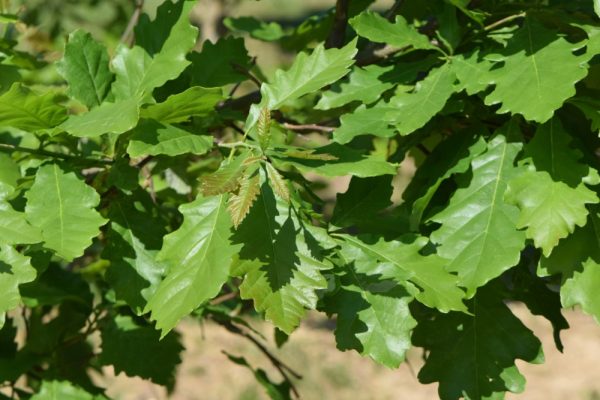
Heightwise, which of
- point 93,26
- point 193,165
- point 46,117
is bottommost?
point 93,26

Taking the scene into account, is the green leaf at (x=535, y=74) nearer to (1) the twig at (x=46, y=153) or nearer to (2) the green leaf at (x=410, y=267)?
(2) the green leaf at (x=410, y=267)

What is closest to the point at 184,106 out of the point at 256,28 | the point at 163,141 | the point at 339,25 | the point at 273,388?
the point at 163,141

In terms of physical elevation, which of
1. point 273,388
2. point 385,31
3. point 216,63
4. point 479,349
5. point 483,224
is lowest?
point 273,388

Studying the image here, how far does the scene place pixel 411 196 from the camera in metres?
1.77

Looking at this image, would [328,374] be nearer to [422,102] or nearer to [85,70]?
[85,70]

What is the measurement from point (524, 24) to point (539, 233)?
0.42 meters

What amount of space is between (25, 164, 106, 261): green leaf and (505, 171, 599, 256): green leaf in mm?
730

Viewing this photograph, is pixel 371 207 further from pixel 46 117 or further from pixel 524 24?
pixel 46 117

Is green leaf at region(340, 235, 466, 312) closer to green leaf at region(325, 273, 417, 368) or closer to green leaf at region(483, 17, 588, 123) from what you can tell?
green leaf at region(325, 273, 417, 368)

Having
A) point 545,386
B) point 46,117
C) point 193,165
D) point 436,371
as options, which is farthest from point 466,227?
point 545,386

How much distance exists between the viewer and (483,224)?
154 cm

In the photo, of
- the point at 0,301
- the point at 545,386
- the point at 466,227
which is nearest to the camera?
the point at 0,301

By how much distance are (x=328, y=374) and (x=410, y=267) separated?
16.7 ft

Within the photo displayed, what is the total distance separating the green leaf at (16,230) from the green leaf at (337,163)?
413mm
